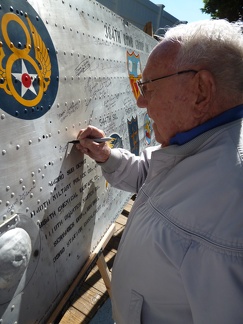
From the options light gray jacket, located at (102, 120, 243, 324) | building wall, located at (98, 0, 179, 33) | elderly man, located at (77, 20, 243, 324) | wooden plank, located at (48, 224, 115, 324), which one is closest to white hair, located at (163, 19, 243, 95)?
elderly man, located at (77, 20, 243, 324)

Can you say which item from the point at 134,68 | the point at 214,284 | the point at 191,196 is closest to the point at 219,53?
the point at 191,196

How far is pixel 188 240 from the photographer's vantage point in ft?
2.86

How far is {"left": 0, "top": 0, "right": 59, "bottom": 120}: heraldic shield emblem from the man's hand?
11.7 inches

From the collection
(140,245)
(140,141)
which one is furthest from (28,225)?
(140,141)

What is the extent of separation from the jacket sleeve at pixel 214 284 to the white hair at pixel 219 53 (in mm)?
619

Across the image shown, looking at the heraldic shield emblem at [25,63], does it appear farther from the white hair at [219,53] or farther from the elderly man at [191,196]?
the white hair at [219,53]

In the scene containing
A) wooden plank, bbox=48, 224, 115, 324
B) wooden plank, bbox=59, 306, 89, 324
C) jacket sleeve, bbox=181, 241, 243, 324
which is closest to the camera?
jacket sleeve, bbox=181, 241, 243, 324

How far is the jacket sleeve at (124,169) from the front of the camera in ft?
5.19

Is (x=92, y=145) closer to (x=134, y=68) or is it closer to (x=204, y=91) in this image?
(x=204, y=91)

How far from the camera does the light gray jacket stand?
793 mm

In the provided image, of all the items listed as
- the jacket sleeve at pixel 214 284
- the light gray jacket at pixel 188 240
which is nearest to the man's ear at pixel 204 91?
the light gray jacket at pixel 188 240

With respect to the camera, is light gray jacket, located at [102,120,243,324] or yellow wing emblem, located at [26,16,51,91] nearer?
light gray jacket, located at [102,120,243,324]

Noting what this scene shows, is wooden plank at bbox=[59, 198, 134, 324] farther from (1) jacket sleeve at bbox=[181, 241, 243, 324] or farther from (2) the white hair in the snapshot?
(2) the white hair

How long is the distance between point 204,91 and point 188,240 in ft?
1.88
